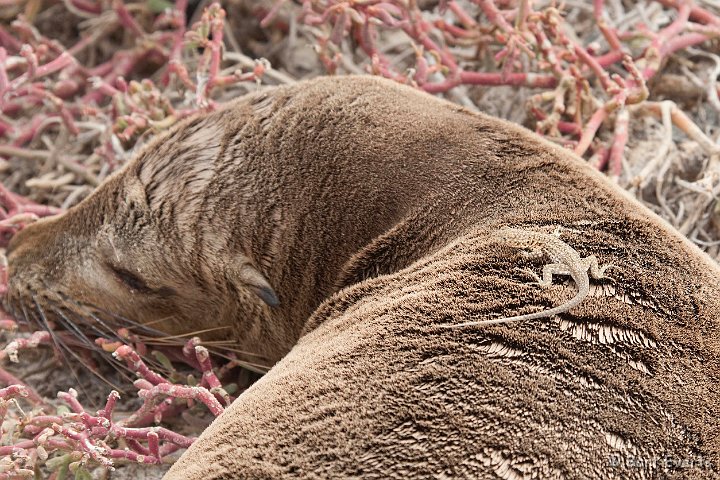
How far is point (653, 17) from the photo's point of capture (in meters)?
4.73

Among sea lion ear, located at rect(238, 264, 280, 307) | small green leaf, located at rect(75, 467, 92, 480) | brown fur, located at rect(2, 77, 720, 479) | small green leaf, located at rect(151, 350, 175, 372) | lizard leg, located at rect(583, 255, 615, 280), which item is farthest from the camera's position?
small green leaf, located at rect(151, 350, 175, 372)

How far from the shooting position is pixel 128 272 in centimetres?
351

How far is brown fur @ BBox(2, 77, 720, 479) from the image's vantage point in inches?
89.5

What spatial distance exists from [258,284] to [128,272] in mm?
533

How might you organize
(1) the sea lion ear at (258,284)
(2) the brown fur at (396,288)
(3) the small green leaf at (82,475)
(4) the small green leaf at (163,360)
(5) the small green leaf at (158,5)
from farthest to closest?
1. (5) the small green leaf at (158,5)
2. (4) the small green leaf at (163,360)
3. (1) the sea lion ear at (258,284)
4. (3) the small green leaf at (82,475)
5. (2) the brown fur at (396,288)

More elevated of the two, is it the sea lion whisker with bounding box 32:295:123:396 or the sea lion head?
the sea lion head

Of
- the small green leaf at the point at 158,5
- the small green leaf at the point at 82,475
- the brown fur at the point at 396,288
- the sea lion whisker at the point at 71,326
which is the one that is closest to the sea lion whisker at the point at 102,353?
the sea lion whisker at the point at 71,326

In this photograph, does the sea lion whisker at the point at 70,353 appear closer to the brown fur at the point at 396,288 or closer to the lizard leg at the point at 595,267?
the brown fur at the point at 396,288

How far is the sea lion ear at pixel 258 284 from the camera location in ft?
10.8

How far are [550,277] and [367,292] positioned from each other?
0.59 m

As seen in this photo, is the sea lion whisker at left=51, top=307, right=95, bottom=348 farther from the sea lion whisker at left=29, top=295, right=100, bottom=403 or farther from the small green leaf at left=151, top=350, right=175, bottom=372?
the small green leaf at left=151, top=350, right=175, bottom=372

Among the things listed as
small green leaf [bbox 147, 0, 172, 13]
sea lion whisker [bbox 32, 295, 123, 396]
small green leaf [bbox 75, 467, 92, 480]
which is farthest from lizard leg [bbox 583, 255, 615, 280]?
small green leaf [bbox 147, 0, 172, 13]

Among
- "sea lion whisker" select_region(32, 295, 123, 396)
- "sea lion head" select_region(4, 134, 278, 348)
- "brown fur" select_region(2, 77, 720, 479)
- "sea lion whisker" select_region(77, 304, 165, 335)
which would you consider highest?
"brown fur" select_region(2, 77, 720, 479)

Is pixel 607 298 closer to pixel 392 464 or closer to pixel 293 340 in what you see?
pixel 392 464
